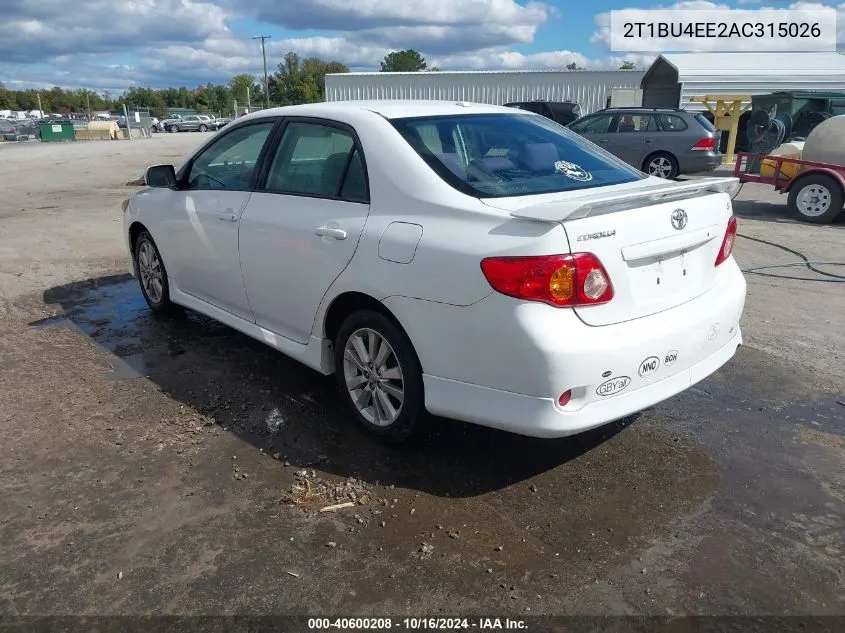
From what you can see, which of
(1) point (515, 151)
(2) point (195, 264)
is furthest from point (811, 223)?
(2) point (195, 264)

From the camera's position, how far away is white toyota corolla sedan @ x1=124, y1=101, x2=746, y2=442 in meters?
2.84

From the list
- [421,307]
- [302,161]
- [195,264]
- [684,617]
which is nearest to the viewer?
[684,617]

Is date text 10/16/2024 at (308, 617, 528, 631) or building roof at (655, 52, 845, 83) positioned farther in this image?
building roof at (655, 52, 845, 83)

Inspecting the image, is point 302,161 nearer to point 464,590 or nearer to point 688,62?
point 464,590

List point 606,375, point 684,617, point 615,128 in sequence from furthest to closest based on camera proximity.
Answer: point 615,128 → point 606,375 → point 684,617

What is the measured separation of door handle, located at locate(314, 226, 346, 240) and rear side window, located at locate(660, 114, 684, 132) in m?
→ 13.2

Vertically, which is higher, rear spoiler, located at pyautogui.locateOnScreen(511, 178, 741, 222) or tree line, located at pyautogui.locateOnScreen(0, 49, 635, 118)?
tree line, located at pyautogui.locateOnScreen(0, 49, 635, 118)

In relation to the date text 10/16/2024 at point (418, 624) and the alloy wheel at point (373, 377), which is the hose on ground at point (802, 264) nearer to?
the alloy wheel at point (373, 377)

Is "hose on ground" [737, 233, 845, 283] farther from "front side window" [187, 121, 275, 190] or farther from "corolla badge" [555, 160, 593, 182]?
"front side window" [187, 121, 275, 190]

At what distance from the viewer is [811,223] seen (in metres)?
10.6

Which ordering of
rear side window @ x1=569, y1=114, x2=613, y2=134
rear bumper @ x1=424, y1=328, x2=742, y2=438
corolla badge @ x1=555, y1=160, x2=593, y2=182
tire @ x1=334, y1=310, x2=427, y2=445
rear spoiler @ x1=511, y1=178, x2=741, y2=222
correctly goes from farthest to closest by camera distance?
rear side window @ x1=569, y1=114, x2=613, y2=134 → corolla badge @ x1=555, y1=160, x2=593, y2=182 → tire @ x1=334, y1=310, x2=427, y2=445 → rear bumper @ x1=424, y1=328, x2=742, y2=438 → rear spoiler @ x1=511, y1=178, x2=741, y2=222

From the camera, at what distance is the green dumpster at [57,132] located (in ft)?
130

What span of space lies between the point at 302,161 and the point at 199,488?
1.90m

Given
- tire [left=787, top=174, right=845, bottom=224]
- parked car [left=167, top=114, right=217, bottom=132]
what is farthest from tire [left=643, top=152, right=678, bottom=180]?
parked car [left=167, top=114, right=217, bottom=132]
